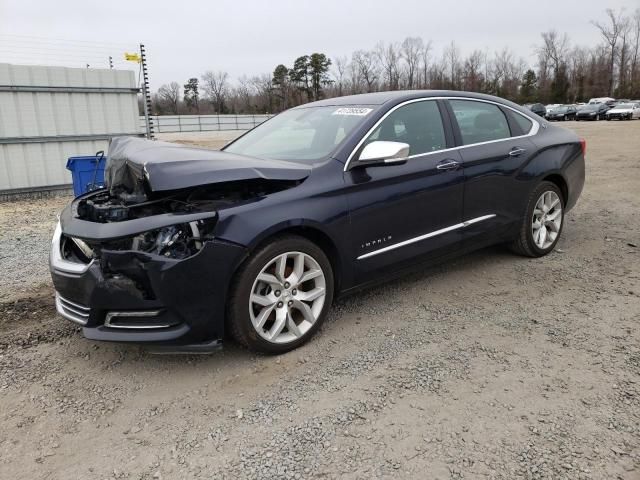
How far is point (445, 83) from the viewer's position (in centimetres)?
7412

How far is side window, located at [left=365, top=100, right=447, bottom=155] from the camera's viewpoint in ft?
12.2

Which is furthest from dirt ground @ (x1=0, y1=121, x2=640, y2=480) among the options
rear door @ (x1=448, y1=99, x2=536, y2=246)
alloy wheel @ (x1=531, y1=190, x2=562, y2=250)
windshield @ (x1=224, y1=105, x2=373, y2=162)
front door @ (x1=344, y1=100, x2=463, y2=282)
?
windshield @ (x1=224, y1=105, x2=373, y2=162)

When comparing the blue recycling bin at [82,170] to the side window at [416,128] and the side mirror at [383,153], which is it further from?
the side mirror at [383,153]

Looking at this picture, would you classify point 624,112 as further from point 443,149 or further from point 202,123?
point 443,149

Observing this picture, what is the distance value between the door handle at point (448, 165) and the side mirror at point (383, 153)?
1.79 ft

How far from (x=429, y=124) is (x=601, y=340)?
1978 mm

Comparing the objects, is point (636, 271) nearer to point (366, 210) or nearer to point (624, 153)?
point (366, 210)

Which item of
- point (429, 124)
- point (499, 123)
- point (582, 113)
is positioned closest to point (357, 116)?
point (429, 124)

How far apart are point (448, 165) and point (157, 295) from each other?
2400 millimetres

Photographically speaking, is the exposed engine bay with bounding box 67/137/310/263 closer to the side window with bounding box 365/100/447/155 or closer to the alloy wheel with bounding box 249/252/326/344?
the alloy wheel with bounding box 249/252/326/344

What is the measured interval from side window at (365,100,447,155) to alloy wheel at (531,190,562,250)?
141 cm

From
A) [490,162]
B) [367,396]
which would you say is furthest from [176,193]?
[490,162]

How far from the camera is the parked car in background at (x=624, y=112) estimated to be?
1537 inches

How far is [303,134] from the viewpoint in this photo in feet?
13.1
